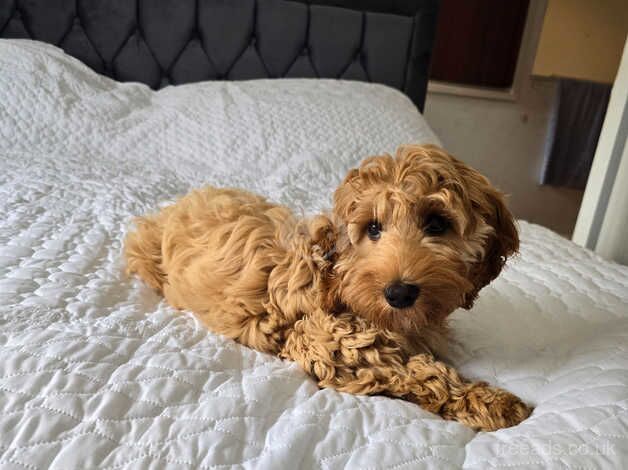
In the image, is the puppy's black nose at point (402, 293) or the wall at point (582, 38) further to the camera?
the wall at point (582, 38)

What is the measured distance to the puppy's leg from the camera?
2.74 ft

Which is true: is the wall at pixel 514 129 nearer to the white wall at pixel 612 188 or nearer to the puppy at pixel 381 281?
the white wall at pixel 612 188

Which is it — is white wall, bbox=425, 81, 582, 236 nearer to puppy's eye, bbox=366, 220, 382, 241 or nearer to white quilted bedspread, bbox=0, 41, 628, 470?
white quilted bedspread, bbox=0, 41, 628, 470

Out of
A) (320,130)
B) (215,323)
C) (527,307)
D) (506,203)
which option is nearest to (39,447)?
(215,323)

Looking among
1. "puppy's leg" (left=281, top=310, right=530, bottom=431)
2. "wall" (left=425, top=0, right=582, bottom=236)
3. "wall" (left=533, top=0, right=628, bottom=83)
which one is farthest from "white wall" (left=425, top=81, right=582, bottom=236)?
"puppy's leg" (left=281, top=310, right=530, bottom=431)

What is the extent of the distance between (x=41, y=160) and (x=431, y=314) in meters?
1.51

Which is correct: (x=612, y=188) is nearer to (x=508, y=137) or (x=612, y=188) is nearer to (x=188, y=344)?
(x=188, y=344)

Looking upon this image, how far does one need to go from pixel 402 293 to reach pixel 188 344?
37cm

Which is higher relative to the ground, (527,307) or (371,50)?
(371,50)

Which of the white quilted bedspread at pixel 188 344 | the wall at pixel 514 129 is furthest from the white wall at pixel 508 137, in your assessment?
the white quilted bedspread at pixel 188 344

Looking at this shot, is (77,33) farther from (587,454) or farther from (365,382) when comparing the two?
(587,454)

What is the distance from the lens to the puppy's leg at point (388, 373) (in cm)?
84

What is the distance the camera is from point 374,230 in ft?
3.02

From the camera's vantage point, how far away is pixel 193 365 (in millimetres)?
812
